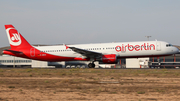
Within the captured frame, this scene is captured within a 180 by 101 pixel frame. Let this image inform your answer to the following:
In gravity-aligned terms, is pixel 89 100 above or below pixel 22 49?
below

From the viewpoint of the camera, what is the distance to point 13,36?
1566 inches

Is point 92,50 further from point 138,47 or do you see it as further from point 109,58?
point 138,47

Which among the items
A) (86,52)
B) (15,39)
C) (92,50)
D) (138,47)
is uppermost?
(15,39)

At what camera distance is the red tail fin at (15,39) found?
39531 millimetres

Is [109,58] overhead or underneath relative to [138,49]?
underneath

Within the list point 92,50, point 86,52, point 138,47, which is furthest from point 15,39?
point 138,47

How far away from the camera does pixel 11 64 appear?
270ft

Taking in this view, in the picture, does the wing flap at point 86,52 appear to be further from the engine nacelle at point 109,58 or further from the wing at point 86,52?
the engine nacelle at point 109,58

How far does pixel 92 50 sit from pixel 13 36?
14.1 meters

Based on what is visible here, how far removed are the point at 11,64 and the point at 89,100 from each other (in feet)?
253

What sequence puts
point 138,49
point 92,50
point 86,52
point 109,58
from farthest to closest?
point 92,50 < point 86,52 < point 109,58 < point 138,49

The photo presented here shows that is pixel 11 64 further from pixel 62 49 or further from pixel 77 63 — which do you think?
pixel 62 49

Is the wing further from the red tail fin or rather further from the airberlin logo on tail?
the airberlin logo on tail

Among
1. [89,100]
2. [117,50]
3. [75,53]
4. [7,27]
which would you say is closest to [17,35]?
[7,27]
